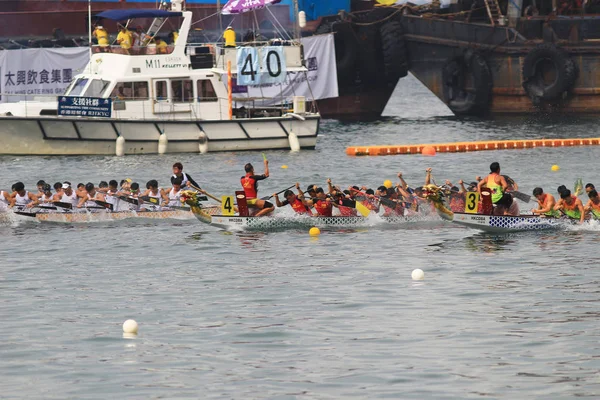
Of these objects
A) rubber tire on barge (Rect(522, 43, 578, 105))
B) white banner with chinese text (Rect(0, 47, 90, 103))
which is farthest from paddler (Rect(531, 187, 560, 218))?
white banner with chinese text (Rect(0, 47, 90, 103))

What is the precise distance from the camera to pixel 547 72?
5872 centimetres

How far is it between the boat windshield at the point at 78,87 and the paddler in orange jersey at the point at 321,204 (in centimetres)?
1588

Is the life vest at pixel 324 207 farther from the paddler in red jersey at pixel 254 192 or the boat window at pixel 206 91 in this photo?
the boat window at pixel 206 91

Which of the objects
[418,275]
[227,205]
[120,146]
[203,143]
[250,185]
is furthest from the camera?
[203,143]

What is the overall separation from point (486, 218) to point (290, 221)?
5.32m

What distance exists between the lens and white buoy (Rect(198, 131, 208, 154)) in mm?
44750

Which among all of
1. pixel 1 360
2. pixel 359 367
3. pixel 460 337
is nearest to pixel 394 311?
pixel 460 337

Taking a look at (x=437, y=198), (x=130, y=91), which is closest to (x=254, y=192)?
(x=437, y=198)

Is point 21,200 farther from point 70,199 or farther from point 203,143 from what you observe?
point 203,143

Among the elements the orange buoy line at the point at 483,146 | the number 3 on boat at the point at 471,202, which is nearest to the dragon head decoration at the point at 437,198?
the number 3 on boat at the point at 471,202

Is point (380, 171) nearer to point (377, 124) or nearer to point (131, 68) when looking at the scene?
point (131, 68)

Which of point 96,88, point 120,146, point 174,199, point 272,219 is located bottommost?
point 272,219

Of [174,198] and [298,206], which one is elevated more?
[174,198]

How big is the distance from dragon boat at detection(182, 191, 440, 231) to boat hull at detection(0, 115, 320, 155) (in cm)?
1279
